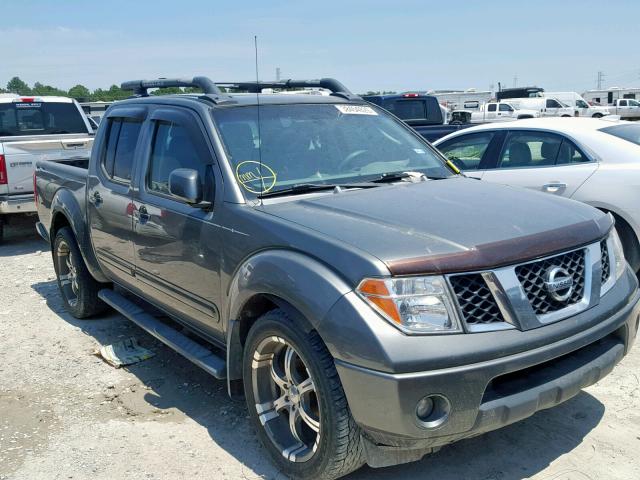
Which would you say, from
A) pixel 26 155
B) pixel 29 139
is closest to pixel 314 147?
pixel 26 155

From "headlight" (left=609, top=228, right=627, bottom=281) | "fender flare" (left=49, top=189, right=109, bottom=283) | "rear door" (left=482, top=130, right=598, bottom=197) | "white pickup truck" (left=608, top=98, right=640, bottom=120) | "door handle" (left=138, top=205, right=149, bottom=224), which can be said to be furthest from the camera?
"white pickup truck" (left=608, top=98, right=640, bottom=120)

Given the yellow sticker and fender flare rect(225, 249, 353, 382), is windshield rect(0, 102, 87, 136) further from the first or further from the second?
fender flare rect(225, 249, 353, 382)

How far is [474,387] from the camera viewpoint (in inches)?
104

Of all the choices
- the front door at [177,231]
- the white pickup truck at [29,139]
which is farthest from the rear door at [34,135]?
the front door at [177,231]

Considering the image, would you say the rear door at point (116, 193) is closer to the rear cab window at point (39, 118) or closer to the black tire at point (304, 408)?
the black tire at point (304, 408)

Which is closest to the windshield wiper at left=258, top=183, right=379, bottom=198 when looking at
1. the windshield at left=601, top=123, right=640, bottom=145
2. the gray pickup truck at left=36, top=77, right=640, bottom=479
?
the gray pickup truck at left=36, top=77, right=640, bottom=479

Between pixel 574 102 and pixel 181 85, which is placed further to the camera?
pixel 574 102

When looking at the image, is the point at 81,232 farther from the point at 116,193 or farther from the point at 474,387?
the point at 474,387

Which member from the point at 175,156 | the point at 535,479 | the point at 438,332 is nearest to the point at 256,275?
the point at 438,332

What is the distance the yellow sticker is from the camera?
3.63 meters

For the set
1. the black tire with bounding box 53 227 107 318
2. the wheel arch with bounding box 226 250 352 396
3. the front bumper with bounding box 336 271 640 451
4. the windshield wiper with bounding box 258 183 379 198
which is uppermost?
the windshield wiper with bounding box 258 183 379 198

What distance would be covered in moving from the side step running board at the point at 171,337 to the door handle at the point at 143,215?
74 cm

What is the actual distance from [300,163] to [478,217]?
1.19 metres

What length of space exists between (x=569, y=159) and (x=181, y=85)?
3658 mm
